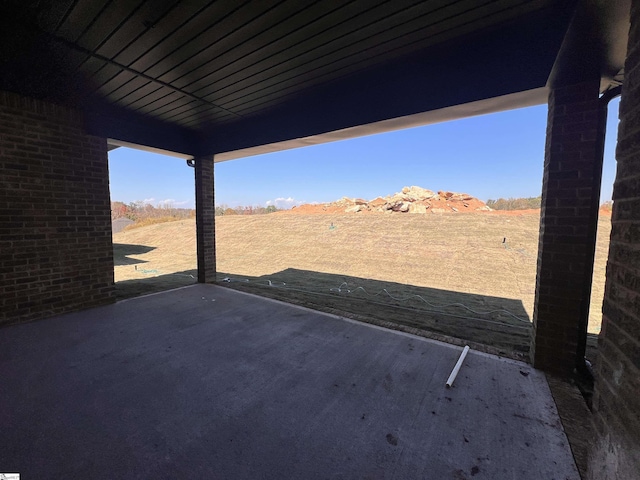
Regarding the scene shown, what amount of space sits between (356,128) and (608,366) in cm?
309

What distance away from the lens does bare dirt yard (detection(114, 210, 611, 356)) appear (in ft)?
14.1

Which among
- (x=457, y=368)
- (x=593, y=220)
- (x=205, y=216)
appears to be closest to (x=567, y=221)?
(x=593, y=220)

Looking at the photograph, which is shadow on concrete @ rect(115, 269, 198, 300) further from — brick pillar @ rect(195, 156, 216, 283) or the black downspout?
the black downspout

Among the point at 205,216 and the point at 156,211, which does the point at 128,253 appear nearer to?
the point at 205,216

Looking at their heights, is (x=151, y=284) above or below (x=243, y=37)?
below

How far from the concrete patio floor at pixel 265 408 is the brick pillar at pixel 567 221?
0.41 m

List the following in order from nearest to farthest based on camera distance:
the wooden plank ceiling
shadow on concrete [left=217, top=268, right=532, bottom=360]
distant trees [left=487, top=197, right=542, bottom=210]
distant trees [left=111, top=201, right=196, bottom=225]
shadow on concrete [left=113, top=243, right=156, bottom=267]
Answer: the wooden plank ceiling → shadow on concrete [left=217, top=268, right=532, bottom=360] → shadow on concrete [left=113, top=243, right=156, bottom=267] → distant trees [left=487, top=197, right=542, bottom=210] → distant trees [left=111, top=201, right=196, bottom=225]

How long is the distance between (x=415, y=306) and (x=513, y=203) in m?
29.2

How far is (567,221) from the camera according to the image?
2258 mm

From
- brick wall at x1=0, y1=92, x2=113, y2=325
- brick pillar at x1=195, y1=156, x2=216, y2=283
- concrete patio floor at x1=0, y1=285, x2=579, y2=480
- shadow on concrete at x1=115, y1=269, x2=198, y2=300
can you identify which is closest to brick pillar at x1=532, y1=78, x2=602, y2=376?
concrete patio floor at x1=0, y1=285, x2=579, y2=480

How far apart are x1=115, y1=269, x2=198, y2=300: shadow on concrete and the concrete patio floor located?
1.79m

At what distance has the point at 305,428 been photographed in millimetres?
1736

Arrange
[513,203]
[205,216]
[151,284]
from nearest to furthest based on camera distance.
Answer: [205,216] < [151,284] < [513,203]

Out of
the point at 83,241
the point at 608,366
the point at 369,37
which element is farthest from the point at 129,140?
the point at 608,366
